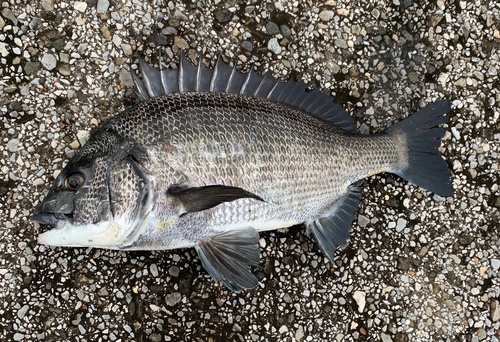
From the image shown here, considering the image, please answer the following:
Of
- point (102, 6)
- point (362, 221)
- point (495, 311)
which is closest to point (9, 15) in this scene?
point (102, 6)

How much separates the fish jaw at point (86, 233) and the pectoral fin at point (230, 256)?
499mm

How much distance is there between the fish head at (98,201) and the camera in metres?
2.05

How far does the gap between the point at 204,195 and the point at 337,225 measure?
1.09 m

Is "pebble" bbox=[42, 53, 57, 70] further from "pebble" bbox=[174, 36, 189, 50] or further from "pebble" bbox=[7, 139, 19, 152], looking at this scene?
"pebble" bbox=[174, 36, 189, 50]

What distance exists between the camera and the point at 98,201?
2.06m

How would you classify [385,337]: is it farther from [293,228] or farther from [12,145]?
[12,145]

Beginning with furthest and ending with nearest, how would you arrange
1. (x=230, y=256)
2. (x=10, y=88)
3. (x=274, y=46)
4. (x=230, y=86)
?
(x=274, y=46)
(x=10, y=88)
(x=230, y=86)
(x=230, y=256)

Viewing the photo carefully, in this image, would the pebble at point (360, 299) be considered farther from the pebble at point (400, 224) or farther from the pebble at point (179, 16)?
the pebble at point (179, 16)

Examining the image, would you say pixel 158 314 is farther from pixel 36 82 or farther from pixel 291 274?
pixel 36 82

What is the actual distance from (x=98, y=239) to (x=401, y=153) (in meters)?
2.13

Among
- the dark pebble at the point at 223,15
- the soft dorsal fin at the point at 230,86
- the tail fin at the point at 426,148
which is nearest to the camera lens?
the soft dorsal fin at the point at 230,86

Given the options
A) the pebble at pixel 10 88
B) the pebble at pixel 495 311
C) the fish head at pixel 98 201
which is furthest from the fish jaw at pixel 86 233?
the pebble at pixel 495 311

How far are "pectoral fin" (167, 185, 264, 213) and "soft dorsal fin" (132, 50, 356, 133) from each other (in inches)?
28.0

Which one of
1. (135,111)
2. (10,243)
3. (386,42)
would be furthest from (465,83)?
(10,243)
